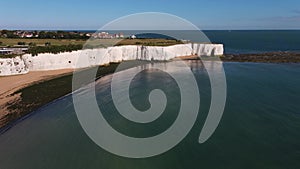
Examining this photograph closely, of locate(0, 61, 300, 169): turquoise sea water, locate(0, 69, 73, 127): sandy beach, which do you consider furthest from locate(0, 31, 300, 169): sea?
locate(0, 69, 73, 127): sandy beach

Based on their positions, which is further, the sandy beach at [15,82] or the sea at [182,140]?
the sandy beach at [15,82]

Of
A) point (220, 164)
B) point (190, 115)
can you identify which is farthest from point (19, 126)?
point (220, 164)

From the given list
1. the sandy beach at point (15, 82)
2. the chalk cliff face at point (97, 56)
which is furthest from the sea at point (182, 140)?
the chalk cliff face at point (97, 56)

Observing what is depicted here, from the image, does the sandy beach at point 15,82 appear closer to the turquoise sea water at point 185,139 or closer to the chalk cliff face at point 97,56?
the chalk cliff face at point 97,56

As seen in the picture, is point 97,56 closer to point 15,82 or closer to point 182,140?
point 15,82

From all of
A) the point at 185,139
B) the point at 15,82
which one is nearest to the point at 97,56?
the point at 15,82

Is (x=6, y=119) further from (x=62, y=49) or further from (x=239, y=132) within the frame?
(x=62, y=49)

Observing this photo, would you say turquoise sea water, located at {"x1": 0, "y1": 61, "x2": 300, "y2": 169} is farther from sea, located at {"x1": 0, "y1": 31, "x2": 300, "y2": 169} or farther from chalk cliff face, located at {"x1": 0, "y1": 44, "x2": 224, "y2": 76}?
chalk cliff face, located at {"x1": 0, "y1": 44, "x2": 224, "y2": 76}
